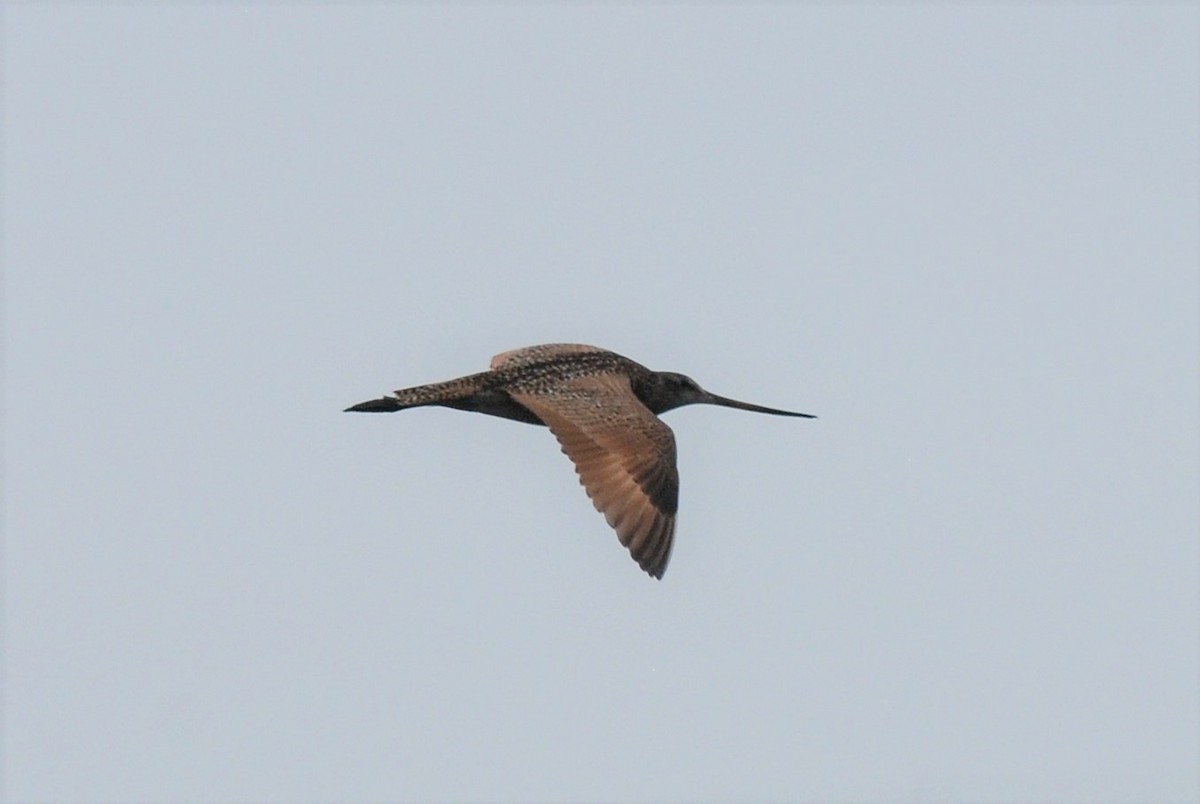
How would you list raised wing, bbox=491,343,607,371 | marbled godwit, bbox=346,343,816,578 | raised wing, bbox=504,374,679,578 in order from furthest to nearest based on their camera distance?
raised wing, bbox=491,343,607,371 < marbled godwit, bbox=346,343,816,578 < raised wing, bbox=504,374,679,578

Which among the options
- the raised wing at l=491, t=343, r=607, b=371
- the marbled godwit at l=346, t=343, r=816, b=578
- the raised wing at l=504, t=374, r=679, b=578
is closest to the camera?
the raised wing at l=504, t=374, r=679, b=578

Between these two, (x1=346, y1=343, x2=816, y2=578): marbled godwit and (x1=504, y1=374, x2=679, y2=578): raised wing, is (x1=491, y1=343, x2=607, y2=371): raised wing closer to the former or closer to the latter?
(x1=346, y1=343, x2=816, y2=578): marbled godwit

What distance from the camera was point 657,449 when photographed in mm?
19953

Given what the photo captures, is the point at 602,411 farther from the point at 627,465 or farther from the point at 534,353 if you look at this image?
the point at 534,353

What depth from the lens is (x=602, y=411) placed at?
2038 cm

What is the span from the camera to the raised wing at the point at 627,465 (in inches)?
761

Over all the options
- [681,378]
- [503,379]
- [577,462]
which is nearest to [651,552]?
[577,462]

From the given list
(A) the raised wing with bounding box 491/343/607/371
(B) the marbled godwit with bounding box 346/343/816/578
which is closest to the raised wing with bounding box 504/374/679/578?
(B) the marbled godwit with bounding box 346/343/816/578

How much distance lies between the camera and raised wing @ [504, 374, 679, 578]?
19328 millimetres

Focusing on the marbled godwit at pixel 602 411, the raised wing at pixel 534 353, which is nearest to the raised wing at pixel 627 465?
the marbled godwit at pixel 602 411

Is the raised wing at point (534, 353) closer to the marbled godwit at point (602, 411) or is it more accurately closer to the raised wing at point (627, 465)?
the marbled godwit at point (602, 411)

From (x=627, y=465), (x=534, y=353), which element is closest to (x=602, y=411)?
(x=627, y=465)

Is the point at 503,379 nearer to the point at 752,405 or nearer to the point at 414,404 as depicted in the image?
the point at 414,404

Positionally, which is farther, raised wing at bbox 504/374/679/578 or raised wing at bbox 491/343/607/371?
raised wing at bbox 491/343/607/371
